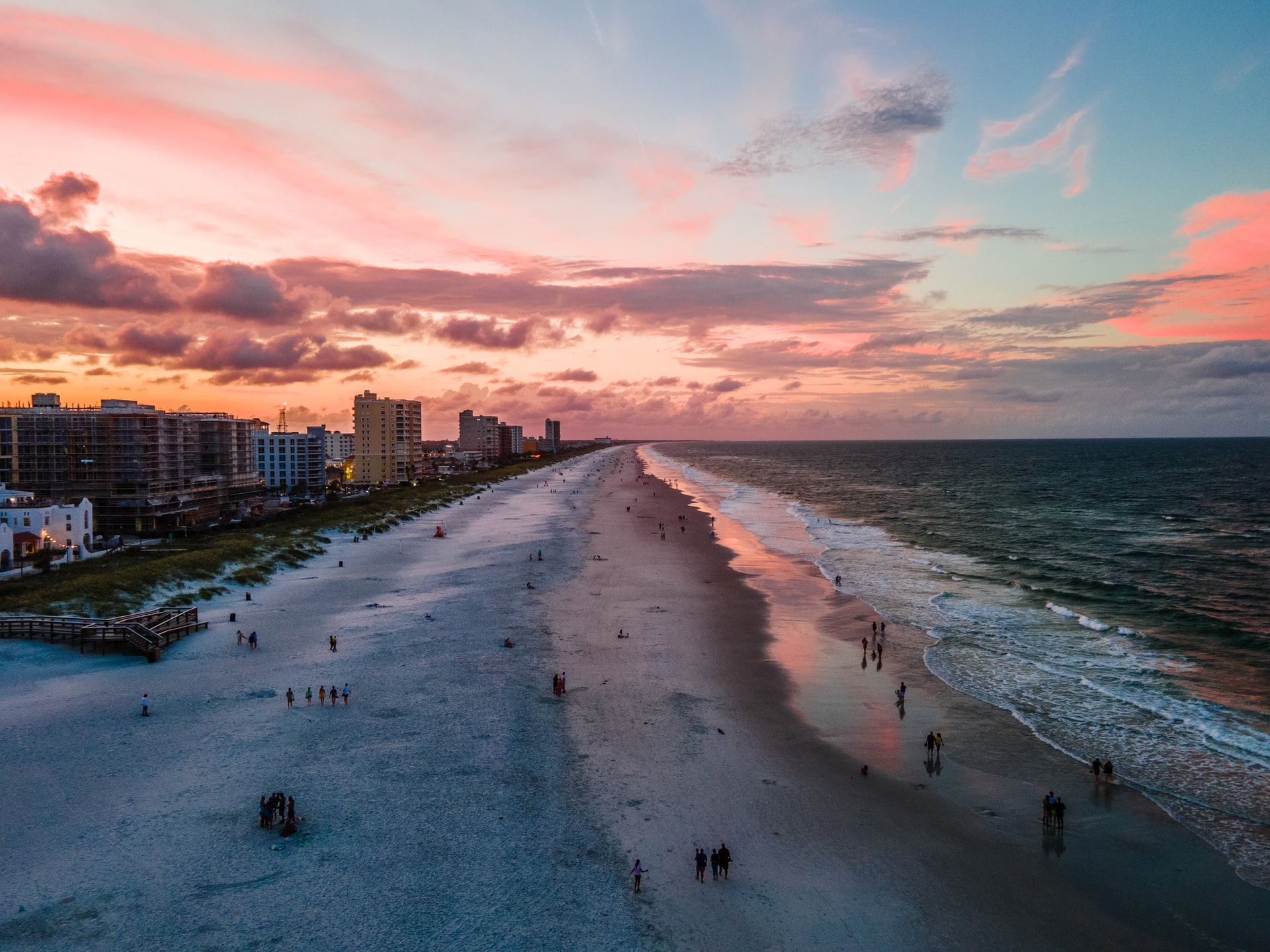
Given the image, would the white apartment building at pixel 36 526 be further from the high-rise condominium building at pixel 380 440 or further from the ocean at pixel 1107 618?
the high-rise condominium building at pixel 380 440

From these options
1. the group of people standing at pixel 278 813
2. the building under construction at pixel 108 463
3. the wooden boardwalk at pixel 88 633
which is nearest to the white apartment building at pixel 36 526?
the building under construction at pixel 108 463

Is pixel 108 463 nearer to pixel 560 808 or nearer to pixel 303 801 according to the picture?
pixel 303 801

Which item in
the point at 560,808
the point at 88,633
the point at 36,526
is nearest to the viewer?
the point at 560,808

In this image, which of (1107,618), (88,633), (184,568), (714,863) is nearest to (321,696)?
(88,633)

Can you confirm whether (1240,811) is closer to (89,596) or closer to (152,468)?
→ (89,596)

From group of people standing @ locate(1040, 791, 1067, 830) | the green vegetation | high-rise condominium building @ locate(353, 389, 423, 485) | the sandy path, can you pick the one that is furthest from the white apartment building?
high-rise condominium building @ locate(353, 389, 423, 485)

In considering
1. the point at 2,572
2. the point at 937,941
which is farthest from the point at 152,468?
the point at 937,941

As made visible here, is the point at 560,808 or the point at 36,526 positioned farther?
the point at 36,526
